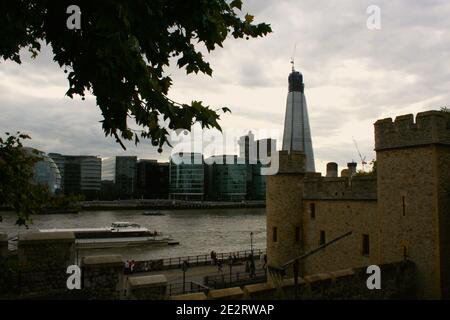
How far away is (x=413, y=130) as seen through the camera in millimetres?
15648

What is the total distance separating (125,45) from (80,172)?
191116 millimetres

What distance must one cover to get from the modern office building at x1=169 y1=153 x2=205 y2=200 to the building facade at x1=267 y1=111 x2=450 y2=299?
146 meters

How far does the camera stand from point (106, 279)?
342 inches

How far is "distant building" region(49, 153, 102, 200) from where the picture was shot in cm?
17700

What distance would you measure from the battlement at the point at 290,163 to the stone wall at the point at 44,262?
16.8 meters

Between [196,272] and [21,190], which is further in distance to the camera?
[196,272]

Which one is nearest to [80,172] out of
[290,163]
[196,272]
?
[196,272]

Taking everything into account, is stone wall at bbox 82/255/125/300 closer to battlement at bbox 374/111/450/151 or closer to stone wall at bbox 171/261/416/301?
stone wall at bbox 171/261/416/301

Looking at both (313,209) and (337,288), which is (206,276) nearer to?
(313,209)
